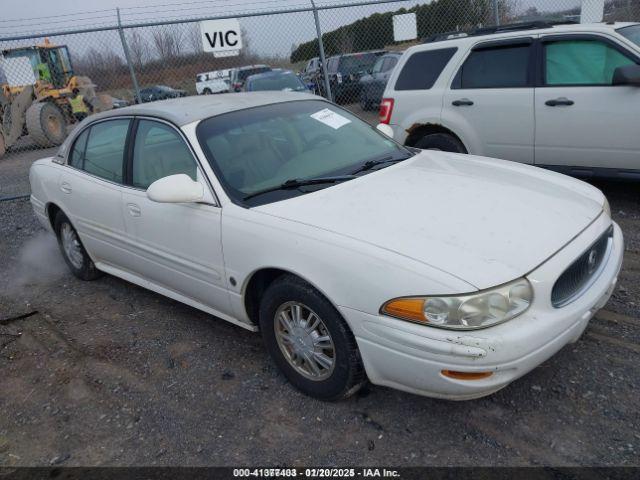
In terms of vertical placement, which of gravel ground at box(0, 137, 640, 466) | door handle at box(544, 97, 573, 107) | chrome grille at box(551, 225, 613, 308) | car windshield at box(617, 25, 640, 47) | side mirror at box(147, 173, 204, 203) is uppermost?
car windshield at box(617, 25, 640, 47)

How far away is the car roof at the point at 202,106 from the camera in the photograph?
3604 mm

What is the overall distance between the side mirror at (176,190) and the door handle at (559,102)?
3707 mm

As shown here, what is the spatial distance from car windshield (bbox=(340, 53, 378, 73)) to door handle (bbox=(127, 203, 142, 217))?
45.2ft

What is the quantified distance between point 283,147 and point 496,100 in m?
3.03

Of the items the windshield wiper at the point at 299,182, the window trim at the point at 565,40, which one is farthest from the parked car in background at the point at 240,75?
the windshield wiper at the point at 299,182

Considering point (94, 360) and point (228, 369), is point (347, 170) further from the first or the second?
point (94, 360)

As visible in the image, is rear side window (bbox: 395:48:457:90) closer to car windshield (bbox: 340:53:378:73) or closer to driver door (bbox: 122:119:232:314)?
driver door (bbox: 122:119:232:314)

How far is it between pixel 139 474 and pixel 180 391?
0.65 m

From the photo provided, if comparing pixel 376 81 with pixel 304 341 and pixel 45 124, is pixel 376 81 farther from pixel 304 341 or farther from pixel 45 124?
pixel 304 341

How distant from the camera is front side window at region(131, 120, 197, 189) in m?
3.49

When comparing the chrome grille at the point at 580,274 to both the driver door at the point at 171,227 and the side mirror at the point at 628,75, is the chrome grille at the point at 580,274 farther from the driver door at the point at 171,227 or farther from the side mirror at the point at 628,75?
the side mirror at the point at 628,75

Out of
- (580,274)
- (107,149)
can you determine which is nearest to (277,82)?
(107,149)

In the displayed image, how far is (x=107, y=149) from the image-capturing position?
424 centimetres

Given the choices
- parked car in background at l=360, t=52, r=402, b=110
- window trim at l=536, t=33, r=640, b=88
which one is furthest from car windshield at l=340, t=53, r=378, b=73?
window trim at l=536, t=33, r=640, b=88
